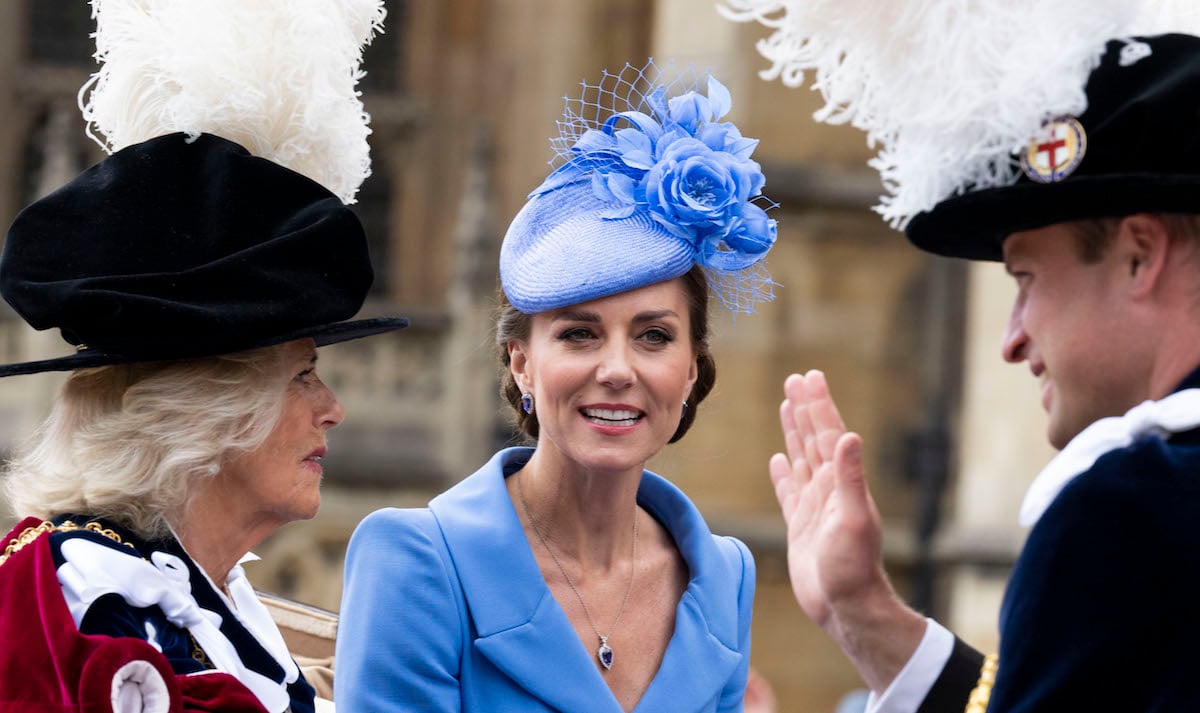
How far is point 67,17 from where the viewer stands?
15141 mm

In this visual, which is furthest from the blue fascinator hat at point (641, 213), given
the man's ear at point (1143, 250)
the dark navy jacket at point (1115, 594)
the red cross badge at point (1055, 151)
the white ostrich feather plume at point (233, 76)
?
the dark navy jacket at point (1115, 594)

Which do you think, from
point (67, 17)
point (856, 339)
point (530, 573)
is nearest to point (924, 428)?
point (856, 339)

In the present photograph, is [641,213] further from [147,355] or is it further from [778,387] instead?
[778,387]

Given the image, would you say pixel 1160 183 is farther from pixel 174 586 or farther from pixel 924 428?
pixel 924 428

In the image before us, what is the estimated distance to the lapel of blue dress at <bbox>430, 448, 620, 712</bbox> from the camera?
3.51m

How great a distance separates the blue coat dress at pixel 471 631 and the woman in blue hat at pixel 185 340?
221 mm

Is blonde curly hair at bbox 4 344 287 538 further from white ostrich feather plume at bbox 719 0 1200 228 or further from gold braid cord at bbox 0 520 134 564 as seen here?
white ostrich feather plume at bbox 719 0 1200 228

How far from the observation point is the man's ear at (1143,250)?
2730 mm

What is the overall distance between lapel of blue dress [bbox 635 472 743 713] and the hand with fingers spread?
0.38 metres

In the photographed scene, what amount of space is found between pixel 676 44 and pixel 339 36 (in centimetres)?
926

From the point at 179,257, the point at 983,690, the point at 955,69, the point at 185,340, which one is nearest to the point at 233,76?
the point at 179,257

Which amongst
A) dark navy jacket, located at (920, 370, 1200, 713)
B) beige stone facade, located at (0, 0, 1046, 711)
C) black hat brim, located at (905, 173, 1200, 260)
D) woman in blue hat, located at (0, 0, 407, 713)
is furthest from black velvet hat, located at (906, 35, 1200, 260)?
beige stone facade, located at (0, 0, 1046, 711)

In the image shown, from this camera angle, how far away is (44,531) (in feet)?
10.7

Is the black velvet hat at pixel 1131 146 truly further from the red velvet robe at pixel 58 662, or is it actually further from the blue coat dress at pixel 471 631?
the red velvet robe at pixel 58 662
